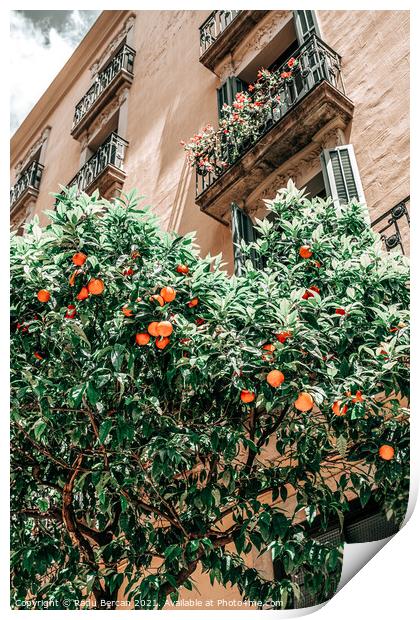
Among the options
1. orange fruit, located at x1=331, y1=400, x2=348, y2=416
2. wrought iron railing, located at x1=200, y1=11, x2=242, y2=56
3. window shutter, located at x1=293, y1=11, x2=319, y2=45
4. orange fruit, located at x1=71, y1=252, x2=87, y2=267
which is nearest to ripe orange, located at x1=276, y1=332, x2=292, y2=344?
orange fruit, located at x1=331, y1=400, x2=348, y2=416

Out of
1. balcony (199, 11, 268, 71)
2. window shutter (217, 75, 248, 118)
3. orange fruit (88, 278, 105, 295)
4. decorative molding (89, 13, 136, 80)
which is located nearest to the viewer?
orange fruit (88, 278, 105, 295)

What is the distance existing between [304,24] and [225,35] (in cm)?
145

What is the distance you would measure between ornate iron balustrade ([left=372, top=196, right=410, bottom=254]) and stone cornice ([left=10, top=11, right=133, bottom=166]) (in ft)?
27.9

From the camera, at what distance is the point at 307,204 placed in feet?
14.2

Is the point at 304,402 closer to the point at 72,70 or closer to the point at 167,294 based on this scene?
the point at 167,294

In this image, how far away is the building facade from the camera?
5.45m

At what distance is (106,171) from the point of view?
8742 mm

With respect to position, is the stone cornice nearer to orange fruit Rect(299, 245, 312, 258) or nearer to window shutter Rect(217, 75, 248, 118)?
window shutter Rect(217, 75, 248, 118)

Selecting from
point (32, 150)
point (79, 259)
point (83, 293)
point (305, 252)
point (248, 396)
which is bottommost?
point (248, 396)

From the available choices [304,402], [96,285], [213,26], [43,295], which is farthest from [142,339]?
[213,26]

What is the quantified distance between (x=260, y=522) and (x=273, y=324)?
3.41 ft

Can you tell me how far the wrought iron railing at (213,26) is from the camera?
27.0 feet

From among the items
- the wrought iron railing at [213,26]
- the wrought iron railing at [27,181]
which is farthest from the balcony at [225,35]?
the wrought iron railing at [27,181]

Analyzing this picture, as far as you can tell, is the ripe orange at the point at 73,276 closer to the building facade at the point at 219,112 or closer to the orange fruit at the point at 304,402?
the building facade at the point at 219,112
